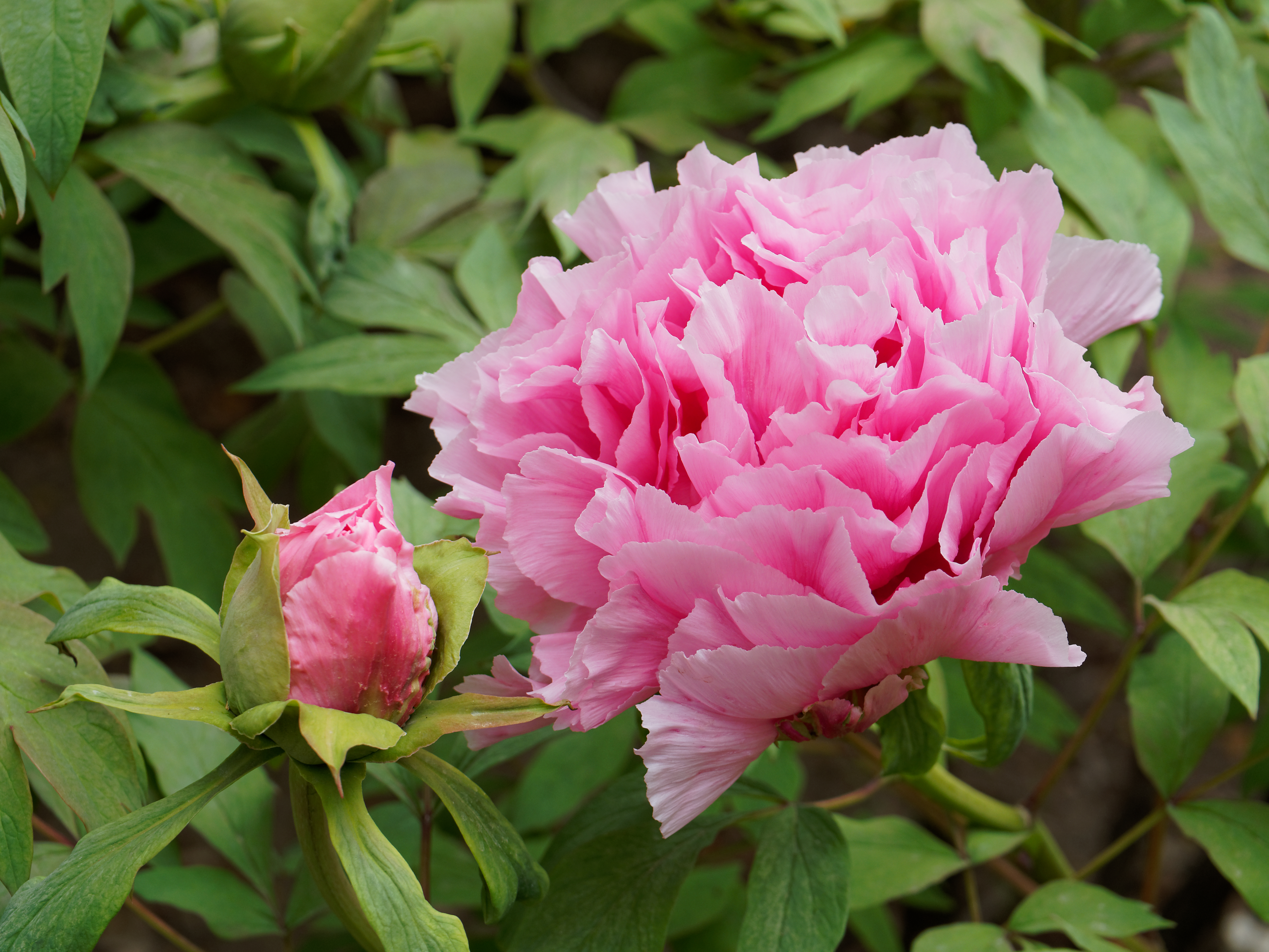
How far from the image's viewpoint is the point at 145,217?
0.89m

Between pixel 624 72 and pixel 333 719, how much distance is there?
108 centimetres

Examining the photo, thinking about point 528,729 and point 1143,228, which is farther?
point 1143,228

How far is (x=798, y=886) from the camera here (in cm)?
43

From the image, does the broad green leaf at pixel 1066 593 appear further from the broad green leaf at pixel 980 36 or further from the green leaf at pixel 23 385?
the green leaf at pixel 23 385

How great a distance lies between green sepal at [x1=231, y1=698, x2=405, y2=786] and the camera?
1.02 feet

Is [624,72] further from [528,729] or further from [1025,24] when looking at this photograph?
[528,729]

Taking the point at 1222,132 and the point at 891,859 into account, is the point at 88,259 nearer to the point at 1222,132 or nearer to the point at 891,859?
the point at 891,859

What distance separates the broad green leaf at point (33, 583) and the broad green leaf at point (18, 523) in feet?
0.49

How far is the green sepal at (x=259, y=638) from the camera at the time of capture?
1.05 ft

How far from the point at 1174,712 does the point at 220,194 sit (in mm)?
671

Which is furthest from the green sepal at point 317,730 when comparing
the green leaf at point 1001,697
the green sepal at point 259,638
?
the green leaf at point 1001,697

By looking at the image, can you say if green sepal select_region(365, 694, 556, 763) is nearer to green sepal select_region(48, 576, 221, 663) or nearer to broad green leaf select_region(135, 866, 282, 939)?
green sepal select_region(48, 576, 221, 663)

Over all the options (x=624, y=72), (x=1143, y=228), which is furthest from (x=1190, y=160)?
(x=624, y=72)

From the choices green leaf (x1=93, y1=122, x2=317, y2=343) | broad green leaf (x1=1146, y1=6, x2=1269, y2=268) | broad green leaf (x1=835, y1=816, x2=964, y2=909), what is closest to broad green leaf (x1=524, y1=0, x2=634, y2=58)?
green leaf (x1=93, y1=122, x2=317, y2=343)
